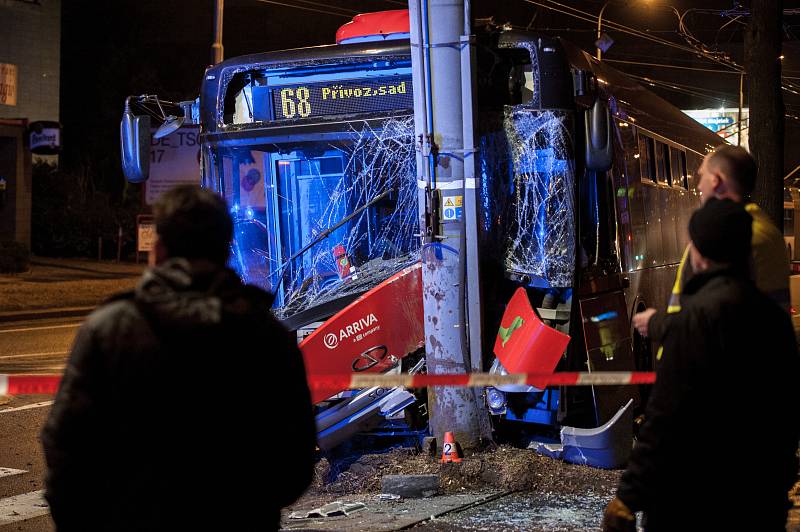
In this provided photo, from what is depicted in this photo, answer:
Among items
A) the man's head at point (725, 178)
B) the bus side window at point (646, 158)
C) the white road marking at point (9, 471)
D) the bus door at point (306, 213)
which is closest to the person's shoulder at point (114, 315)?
the man's head at point (725, 178)

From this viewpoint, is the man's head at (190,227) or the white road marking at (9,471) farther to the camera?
the white road marking at (9,471)

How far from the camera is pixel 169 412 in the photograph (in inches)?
110

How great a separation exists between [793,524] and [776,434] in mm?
3356

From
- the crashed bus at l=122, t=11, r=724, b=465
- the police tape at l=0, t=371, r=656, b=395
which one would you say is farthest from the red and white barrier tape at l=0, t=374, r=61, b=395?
the crashed bus at l=122, t=11, r=724, b=465

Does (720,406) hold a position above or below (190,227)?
below

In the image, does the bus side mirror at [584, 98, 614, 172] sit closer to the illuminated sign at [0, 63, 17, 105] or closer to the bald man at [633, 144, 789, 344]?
the bald man at [633, 144, 789, 344]

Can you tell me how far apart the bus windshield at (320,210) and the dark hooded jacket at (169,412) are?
5.61 m

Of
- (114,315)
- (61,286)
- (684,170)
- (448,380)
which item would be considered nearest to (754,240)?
(448,380)

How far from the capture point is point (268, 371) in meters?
2.91

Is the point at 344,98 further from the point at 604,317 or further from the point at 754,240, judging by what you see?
the point at 754,240

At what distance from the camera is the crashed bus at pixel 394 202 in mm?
8219

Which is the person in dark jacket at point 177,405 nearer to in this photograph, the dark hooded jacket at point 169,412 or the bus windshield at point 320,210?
the dark hooded jacket at point 169,412

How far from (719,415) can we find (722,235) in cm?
58

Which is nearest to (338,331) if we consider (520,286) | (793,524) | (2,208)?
(520,286)
